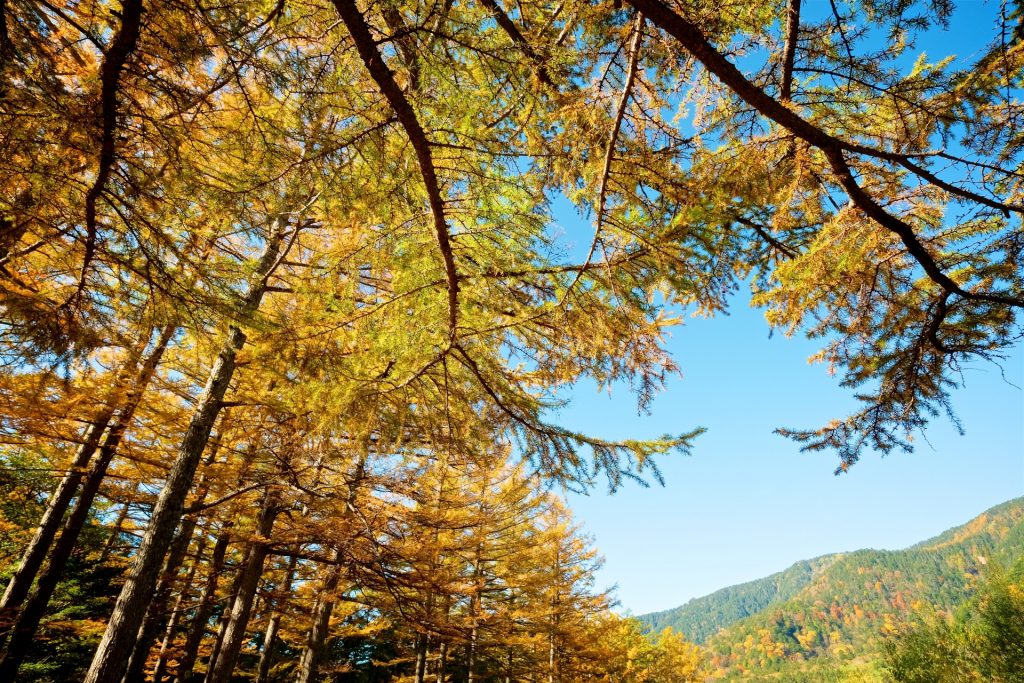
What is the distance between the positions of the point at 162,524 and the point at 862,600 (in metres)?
198

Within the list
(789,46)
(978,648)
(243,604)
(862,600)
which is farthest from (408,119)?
(862,600)

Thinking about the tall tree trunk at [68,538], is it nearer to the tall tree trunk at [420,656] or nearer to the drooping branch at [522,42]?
the drooping branch at [522,42]

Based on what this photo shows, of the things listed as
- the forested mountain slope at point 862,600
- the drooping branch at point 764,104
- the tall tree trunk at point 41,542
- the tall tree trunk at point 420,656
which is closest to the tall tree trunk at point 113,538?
the tall tree trunk at point 41,542

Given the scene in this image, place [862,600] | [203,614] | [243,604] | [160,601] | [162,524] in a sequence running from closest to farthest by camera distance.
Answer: [162,524] < [243,604] < [160,601] < [203,614] < [862,600]

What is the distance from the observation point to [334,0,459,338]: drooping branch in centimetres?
183

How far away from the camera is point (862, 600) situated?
468 feet

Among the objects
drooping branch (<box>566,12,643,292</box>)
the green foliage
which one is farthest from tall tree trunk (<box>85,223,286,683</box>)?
the green foliage

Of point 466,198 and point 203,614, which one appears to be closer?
point 466,198

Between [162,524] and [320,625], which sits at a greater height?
[162,524]

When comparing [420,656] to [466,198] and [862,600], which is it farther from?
[862,600]

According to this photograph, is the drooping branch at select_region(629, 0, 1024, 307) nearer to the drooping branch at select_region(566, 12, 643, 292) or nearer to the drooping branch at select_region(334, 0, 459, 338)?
the drooping branch at select_region(566, 12, 643, 292)

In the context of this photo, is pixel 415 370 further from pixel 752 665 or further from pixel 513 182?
pixel 752 665

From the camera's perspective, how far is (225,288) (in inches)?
149

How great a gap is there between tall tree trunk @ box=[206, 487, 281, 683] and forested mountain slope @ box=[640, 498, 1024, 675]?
114 meters
